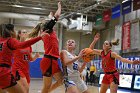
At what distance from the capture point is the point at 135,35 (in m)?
20.4

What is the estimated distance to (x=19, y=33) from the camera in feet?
22.1

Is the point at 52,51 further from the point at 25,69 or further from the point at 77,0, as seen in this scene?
the point at 77,0

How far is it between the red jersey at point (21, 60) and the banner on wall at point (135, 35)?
14.7 m

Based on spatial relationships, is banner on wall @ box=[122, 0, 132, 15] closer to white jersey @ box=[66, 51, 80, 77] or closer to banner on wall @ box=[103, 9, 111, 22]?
banner on wall @ box=[103, 9, 111, 22]

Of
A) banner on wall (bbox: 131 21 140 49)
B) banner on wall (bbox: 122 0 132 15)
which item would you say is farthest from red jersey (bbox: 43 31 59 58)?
banner on wall (bbox: 122 0 132 15)

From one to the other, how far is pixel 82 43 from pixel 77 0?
795cm

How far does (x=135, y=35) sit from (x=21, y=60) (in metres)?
15.2

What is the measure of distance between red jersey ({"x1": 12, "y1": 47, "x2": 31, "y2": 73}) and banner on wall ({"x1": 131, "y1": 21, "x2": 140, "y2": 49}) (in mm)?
14694

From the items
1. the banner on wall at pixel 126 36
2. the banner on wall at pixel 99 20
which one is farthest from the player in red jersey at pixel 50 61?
the banner on wall at pixel 99 20

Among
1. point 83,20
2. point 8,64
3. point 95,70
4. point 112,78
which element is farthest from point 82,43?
point 8,64

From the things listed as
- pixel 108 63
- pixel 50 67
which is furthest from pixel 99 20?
pixel 50 67

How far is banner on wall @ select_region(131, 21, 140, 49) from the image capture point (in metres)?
20.2

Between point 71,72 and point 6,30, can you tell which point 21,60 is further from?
point 6,30

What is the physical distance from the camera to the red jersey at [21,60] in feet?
21.0
